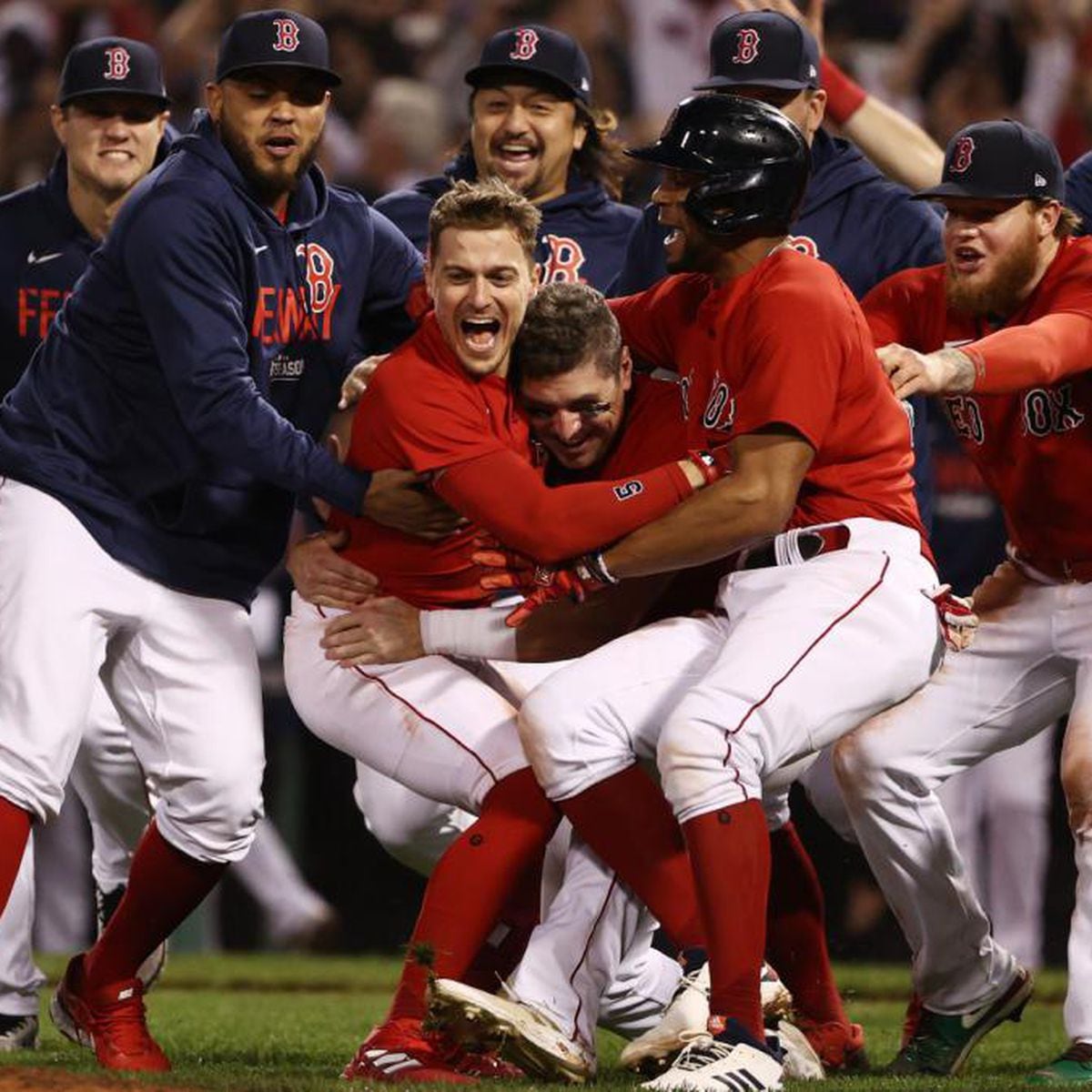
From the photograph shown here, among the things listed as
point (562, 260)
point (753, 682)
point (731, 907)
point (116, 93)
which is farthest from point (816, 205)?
point (731, 907)

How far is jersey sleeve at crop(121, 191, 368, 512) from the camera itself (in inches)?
182

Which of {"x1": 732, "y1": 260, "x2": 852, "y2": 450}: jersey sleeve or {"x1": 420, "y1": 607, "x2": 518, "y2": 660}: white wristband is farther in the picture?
{"x1": 420, "y1": 607, "x2": 518, "y2": 660}: white wristband

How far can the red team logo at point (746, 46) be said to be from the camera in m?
5.67

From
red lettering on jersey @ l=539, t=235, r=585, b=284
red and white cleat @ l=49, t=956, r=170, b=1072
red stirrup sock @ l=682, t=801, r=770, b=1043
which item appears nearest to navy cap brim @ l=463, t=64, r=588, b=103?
red lettering on jersey @ l=539, t=235, r=585, b=284

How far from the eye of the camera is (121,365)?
4922 mm

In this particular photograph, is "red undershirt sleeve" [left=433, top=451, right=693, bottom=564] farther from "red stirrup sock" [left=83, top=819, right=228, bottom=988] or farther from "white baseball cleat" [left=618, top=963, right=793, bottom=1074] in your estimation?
"red stirrup sock" [left=83, top=819, right=228, bottom=988]

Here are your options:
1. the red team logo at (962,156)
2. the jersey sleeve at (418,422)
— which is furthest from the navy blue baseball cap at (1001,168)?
the jersey sleeve at (418,422)

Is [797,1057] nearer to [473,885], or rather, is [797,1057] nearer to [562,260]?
[473,885]

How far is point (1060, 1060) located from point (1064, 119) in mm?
6068

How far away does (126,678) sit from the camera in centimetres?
497

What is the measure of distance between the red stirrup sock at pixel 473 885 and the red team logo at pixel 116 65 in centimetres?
254

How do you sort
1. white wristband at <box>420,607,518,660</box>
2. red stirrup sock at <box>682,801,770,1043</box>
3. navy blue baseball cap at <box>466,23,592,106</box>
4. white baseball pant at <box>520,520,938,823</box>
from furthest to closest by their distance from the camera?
navy blue baseball cap at <box>466,23,592,106</box>, white wristband at <box>420,607,518,660</box>, white baseball pant at <box>520,520,938,823</box>, red stirrup sock at <box>682,801,770,1043</box>

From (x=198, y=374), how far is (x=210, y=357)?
42mm

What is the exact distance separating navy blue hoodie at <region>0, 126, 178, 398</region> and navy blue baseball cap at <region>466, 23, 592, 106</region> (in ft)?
2.84
